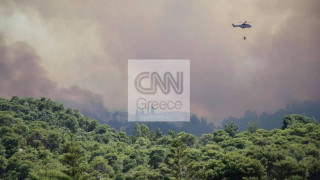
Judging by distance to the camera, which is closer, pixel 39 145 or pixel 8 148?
pixel 8 148

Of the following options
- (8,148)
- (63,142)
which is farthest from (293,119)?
(8,148)

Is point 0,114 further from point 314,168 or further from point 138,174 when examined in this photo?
point 314,168

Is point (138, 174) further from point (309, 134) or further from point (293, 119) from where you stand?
point (293, 119)

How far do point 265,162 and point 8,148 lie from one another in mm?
61634

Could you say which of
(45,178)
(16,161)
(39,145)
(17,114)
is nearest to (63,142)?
(39,145)

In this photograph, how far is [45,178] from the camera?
67.1m

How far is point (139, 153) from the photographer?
104312 mm

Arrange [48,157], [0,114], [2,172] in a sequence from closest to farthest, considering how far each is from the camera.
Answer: [2,172]
[48,157]
[0,114]

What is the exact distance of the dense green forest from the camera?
63250mm

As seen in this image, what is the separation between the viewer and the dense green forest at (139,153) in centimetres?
6325

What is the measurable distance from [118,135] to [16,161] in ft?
202

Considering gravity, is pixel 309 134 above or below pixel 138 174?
above

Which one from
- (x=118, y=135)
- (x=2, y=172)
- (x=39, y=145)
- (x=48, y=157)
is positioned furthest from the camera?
(x=118, y=135)

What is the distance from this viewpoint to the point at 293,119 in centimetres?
13788
